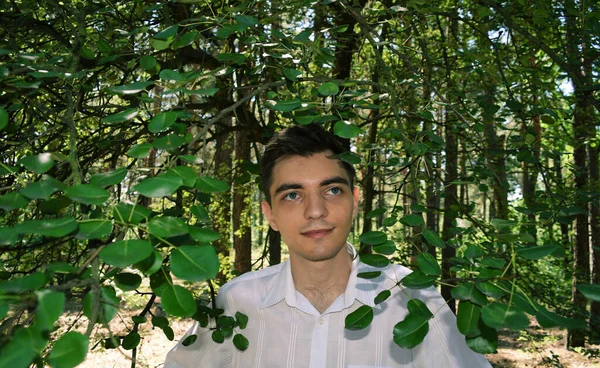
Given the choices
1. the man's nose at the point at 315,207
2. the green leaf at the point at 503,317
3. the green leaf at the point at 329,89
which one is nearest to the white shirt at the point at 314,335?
the man's nose at the point at 315,207

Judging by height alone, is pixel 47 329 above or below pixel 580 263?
above

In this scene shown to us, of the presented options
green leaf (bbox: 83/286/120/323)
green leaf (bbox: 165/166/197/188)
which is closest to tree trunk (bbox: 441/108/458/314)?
green leaf (bbox: 165/166/197/188)

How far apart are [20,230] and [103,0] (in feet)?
6.30


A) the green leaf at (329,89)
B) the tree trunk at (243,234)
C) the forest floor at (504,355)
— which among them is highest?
the green leaf at (329,89)

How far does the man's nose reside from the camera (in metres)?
2.19

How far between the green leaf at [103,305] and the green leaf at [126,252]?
10cm

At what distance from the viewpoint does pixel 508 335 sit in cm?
1088

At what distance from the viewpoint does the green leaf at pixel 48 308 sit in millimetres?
728

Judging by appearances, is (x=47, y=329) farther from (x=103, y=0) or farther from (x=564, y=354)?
(x=564, y=354)

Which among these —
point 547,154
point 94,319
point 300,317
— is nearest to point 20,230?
point 94,319

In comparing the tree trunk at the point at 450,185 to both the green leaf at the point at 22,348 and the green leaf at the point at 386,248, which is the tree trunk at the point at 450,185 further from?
the green leaf at the point at 22,348

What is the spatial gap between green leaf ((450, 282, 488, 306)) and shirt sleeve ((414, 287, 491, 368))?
40.2 inches

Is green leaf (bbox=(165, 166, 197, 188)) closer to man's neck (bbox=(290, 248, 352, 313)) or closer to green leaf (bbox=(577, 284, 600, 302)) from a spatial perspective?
green leaf (bbox=(577, 284, 600, 302))

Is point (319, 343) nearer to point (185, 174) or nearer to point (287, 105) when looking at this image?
point (287, 105)
